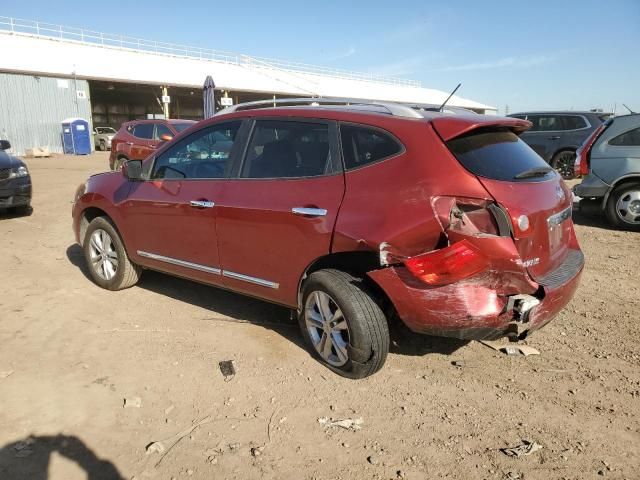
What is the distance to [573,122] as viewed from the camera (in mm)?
13203

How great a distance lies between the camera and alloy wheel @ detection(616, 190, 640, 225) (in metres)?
7.32

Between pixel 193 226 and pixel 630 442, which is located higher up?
pixel 193 226

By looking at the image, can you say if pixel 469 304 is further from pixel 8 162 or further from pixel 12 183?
pixel 8 162

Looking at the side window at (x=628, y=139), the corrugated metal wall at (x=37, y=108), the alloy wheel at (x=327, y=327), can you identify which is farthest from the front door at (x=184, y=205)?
the corrugated metal wall at (x=37, y=108)

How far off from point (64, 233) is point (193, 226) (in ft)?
14.4

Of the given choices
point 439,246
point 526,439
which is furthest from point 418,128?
point 526,439

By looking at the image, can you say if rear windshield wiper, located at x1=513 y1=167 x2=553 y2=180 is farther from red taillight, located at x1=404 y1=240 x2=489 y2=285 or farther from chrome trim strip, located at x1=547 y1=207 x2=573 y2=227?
red taillight, located at x1=404 y1=240 x2=489 y2=285

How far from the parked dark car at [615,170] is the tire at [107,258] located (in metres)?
6.50

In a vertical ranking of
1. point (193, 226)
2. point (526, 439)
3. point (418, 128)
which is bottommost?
point (526, 439)

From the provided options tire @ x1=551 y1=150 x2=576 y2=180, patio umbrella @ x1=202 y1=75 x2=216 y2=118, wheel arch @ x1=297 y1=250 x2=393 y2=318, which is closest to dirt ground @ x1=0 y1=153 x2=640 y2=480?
wheel arch @ x1=297 y1=250 x2=393 y2=318

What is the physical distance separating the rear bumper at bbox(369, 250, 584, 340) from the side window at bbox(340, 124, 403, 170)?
72 centimetres

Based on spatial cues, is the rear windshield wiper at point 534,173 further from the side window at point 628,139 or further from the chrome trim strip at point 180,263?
the side window at point 628,139

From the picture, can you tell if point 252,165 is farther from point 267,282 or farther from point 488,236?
point 488,236

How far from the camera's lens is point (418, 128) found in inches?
122
